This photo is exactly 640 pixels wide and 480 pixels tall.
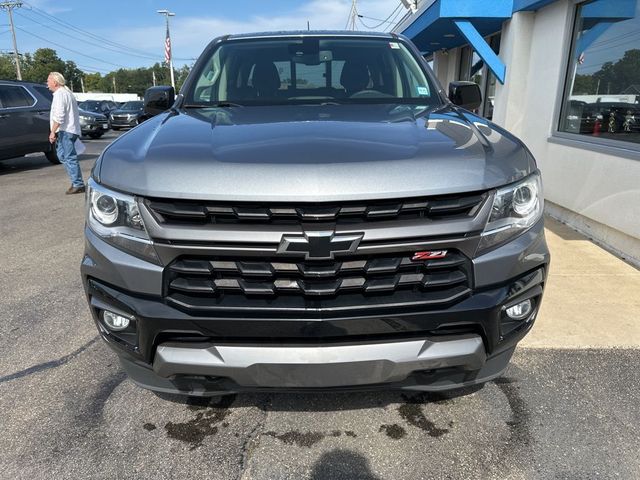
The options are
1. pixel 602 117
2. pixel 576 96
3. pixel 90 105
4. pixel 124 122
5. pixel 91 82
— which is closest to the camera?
pixel 602 117

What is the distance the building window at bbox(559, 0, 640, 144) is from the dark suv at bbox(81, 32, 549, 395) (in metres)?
4.04

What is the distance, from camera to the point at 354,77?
3.16 metres

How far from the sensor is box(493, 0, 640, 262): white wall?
186 inches

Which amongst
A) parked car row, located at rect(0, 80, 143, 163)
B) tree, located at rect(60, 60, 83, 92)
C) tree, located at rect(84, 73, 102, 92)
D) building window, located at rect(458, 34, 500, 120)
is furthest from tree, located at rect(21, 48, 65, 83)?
building window, located at rect(458, 34, 500, 120)

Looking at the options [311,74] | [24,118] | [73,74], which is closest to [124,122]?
[24,118]

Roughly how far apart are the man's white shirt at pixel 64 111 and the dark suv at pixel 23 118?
11.0ft

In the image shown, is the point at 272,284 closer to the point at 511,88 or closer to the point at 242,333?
the point at 242,333

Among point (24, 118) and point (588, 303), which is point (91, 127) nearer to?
point (24, 118)

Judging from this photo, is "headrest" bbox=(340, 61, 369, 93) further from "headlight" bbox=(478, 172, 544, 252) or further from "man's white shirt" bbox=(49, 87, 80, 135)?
"man's white shirt" bbox=(49, 87, 80, 135)

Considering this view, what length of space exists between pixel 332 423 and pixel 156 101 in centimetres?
236

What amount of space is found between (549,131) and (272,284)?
5999mm

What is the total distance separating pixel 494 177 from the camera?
1845 millimetres

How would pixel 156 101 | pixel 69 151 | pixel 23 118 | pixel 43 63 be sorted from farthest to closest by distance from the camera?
1. pixel 43 63
2. pixel 23 118
3. pixel 69 151
4. pixel 156 101

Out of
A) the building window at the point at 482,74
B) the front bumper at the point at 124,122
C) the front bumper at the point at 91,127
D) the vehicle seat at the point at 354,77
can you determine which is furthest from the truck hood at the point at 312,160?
the front bumper at the point at 124,122
